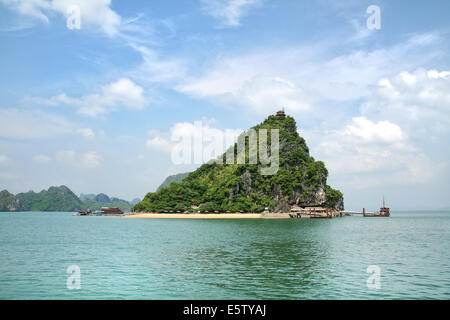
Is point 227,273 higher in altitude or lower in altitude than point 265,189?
lower

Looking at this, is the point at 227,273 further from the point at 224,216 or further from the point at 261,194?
the point at 261,194

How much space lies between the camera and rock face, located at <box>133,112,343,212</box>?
130 m

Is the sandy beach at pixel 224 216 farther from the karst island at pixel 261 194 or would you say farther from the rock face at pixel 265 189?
the rock face at pixel 265 189

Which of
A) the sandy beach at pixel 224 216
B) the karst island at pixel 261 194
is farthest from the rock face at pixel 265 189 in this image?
the sandy beach at pixel 224 216

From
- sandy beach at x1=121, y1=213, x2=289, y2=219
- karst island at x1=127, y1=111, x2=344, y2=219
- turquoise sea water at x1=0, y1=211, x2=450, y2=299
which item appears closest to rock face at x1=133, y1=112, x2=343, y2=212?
karst island at x1=127, y1=111, x2=344, y2=219

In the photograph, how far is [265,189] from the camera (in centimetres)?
13575

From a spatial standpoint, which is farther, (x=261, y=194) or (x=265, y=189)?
(x=261, y=194)

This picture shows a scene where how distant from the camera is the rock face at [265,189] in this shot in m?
130

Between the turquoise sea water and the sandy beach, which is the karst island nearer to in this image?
the sandy beach

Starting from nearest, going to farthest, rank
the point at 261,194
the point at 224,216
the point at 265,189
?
the point at 224,216 → the point at 265,189 → the point at 261,194

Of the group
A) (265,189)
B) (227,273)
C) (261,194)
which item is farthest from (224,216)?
(227,273)

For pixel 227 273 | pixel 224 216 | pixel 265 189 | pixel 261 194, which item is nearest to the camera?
pixel 227 273

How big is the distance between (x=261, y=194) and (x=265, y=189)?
9.12 ft
